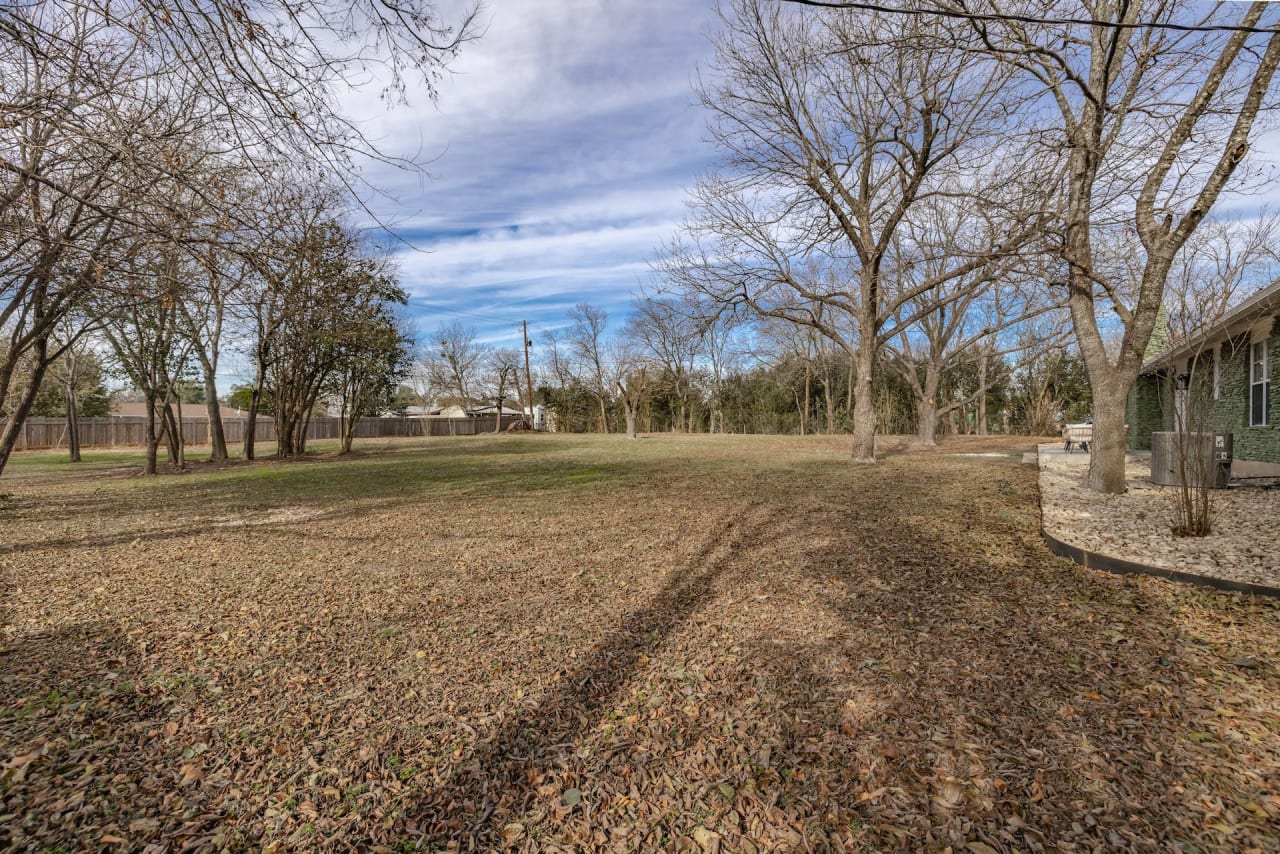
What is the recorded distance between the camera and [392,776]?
6.83ft

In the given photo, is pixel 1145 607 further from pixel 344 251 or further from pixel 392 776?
pixel 344 251

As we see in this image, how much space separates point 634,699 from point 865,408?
1059 cm

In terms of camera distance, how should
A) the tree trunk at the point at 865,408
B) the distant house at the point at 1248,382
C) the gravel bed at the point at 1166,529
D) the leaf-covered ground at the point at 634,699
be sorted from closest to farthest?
the leaf-covered ground at the point at 634,699
the gravel bed at the point at 1166,529
the distant house at the point at 1248,382
the tree trunk at the point at 865,408

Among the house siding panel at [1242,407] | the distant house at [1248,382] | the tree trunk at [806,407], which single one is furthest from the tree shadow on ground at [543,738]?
the tree trunk at [806,407]

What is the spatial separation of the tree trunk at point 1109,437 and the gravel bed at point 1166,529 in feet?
0.67

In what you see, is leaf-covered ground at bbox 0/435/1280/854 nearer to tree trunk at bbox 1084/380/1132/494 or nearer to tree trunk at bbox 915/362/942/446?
tree trunk at bbox 1084/380/1132/494

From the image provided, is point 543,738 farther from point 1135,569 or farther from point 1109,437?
point 1109,437

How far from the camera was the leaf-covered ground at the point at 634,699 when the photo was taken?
1.85 m

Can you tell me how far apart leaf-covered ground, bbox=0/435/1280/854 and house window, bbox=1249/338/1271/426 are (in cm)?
808

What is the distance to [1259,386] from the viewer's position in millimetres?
9758

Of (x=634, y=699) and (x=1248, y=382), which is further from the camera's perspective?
(x=1248, y=382)

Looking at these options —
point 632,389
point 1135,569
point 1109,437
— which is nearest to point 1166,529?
point 1135,569

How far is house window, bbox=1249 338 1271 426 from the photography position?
941cm

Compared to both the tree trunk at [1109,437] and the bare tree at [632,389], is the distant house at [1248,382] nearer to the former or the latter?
the tree trunk at [1109,437]
